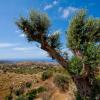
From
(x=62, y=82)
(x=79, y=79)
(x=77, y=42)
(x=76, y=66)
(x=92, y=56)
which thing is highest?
(x=77, y=42)

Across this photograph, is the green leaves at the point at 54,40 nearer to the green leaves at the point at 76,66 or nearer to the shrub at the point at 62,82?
the green leaves at the point at 76,66

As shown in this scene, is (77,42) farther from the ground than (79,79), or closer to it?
farther from the ground

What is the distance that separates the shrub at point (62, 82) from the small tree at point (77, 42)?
6836 millimetres

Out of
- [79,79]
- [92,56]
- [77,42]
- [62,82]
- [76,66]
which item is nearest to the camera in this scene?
[92,56]

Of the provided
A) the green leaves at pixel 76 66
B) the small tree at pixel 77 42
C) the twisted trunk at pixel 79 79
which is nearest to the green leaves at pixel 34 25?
the small tree at pixel 77 42

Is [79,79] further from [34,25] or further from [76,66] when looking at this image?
[34,25]

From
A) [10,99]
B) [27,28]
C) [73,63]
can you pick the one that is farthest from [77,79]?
[10,99]

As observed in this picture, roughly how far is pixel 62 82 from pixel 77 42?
869cm

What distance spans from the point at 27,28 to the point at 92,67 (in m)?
5.74

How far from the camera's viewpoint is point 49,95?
2708 centimetres

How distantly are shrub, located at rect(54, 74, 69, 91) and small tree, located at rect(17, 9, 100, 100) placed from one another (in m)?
6.84

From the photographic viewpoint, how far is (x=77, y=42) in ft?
70.5

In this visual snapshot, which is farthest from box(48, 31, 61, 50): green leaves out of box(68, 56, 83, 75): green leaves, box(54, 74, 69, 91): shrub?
box(54, 74, 69, 91): shrub

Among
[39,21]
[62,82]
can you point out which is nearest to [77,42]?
[39,21]
